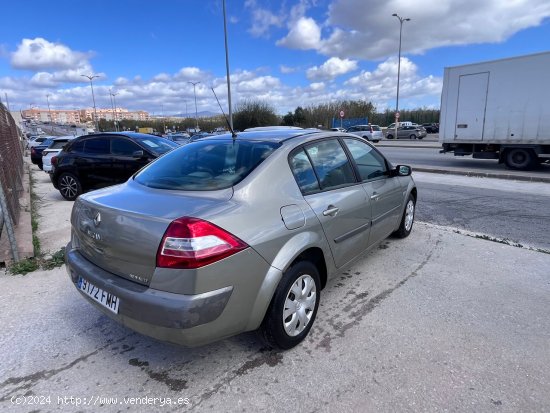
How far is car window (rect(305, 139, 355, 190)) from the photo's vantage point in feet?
10.2

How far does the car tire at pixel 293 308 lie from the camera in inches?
98.3

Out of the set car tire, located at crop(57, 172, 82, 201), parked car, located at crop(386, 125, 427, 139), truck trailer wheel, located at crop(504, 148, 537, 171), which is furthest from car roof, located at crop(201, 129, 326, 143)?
parked car, located at crop(386, 125, 427, 139)

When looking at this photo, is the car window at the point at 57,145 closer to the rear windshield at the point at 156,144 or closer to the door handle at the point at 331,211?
the rear windshield at the point at 156,144

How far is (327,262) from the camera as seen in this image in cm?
299

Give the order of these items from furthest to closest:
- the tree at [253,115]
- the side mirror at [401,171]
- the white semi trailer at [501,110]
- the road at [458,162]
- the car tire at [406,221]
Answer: the tree at [253,115] < the road at [458,162] < the white semi trailer at [501,110] < the car tire at [406,221] < the side mirror at [401,171]

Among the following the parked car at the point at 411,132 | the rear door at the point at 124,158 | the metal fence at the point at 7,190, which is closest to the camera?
the metal fence at the point at 7,190

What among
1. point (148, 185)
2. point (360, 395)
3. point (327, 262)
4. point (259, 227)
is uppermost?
point (148, 185)

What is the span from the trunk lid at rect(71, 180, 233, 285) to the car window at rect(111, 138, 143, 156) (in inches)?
234

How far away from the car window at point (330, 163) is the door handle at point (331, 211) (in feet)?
0.60

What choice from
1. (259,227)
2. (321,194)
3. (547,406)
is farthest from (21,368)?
(547,406)

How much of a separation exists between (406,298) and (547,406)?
1407 mm

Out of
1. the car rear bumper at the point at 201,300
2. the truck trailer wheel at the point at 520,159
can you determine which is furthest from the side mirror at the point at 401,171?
the truck trailer wheel at the point at 520,159

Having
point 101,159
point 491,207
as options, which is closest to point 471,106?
point 491,207

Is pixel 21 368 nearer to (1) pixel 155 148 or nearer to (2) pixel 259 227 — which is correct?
(2) pixel 259 227
